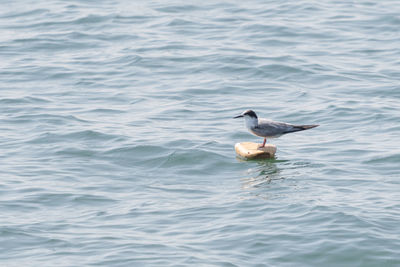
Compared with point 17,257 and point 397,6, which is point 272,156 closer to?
point 17,257

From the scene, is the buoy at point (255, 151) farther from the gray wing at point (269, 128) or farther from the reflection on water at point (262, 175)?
the gray wing at point (269, 128)

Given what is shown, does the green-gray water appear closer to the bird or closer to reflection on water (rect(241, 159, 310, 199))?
reflection on water (rect(241, 159, 310, 199))

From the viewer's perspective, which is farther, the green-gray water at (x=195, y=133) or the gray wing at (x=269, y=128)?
the gray wing at (x=269, y=128)

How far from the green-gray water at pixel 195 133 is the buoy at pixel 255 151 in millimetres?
198

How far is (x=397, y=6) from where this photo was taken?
97.1ft

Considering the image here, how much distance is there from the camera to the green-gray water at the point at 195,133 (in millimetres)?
11961

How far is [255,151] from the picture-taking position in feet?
51.5

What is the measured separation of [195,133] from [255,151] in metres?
2.26

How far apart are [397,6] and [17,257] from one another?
2133 centimetres

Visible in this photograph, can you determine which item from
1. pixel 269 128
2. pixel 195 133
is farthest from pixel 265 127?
pixel 195 133

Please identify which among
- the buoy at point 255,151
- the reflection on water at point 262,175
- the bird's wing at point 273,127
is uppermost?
the bird's wing at point 273,127

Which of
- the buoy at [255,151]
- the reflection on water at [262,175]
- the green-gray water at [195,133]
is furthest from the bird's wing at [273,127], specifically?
the reflection on water at [262,175]

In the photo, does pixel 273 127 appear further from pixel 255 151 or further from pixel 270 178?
pixel 270 178

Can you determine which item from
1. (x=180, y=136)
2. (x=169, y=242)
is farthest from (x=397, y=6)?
(x=169, y=242)
